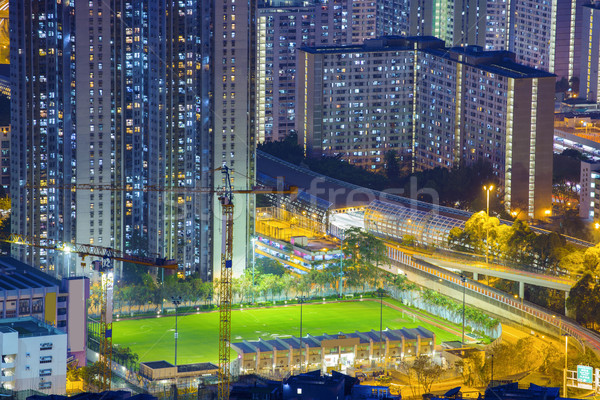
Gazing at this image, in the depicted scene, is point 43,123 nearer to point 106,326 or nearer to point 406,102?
point 106,326

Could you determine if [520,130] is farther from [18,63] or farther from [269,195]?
[18,63]

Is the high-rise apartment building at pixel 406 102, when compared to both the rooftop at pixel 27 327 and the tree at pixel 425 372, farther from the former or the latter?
the rooftop at pixel 27 327

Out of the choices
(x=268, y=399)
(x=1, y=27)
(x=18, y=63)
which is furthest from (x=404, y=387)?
(x=1, y=27)

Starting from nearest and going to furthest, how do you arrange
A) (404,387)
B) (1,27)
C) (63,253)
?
(404,387) < (63,253) < (1,27)

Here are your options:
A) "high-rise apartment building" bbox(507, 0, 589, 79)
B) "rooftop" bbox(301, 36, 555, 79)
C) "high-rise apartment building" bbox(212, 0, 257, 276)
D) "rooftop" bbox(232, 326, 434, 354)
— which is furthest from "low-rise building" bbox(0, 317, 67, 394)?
"high-rise apartment building" bbox(507, 0, 589, 79)

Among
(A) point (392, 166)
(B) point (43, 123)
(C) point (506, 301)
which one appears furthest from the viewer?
(A) point (392, 166)

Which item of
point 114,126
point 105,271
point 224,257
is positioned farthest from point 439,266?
point 105,271

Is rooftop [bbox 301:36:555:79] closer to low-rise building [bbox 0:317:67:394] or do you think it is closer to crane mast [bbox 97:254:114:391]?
crane mast [bbox 97:254:114:391]
